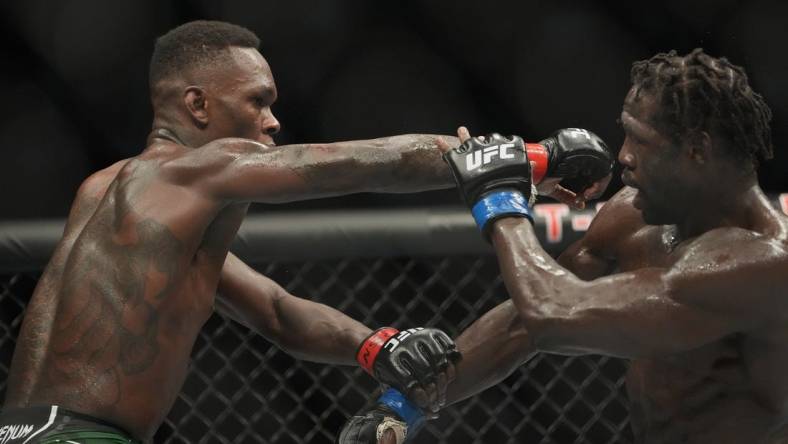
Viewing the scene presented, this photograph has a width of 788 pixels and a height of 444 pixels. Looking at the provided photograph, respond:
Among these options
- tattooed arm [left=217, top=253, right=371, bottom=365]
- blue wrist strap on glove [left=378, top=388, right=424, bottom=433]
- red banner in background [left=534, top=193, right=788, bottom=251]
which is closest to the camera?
blue wrist strap on glove [left=378, top=388, right=424, bottom=433]

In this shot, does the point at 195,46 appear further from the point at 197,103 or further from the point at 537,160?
the point at 537,160

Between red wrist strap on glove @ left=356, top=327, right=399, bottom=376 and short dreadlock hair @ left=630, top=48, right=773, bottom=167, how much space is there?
678mm

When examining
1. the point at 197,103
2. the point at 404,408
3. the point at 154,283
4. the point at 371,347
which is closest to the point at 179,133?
the point at 197,103

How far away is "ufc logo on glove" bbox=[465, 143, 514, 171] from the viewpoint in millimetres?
1709

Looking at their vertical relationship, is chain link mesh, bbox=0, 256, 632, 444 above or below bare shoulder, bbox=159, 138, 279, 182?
below

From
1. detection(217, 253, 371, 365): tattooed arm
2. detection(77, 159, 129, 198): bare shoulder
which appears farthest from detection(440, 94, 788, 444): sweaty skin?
detection(77, 159, 129, 198): bare shoulder

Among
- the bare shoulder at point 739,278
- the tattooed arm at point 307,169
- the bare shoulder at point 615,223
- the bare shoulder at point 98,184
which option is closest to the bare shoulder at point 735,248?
the bare shoulder at point 739,278

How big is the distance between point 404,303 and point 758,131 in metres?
1.71

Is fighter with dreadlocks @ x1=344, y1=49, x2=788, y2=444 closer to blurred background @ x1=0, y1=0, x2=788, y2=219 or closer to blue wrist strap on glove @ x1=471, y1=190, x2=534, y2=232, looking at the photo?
blue wrist strap on glove @ x1=471, y1=190, x2=534, y2=232

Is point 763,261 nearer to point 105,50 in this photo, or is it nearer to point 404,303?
point 404,303

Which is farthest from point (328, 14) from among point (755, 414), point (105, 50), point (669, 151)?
point (755, 414)

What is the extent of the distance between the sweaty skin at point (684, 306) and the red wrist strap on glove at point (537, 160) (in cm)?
18

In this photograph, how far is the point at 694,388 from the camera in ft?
5.55

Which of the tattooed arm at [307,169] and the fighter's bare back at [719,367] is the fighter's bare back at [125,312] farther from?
the fighter's bare back at [719,367]
